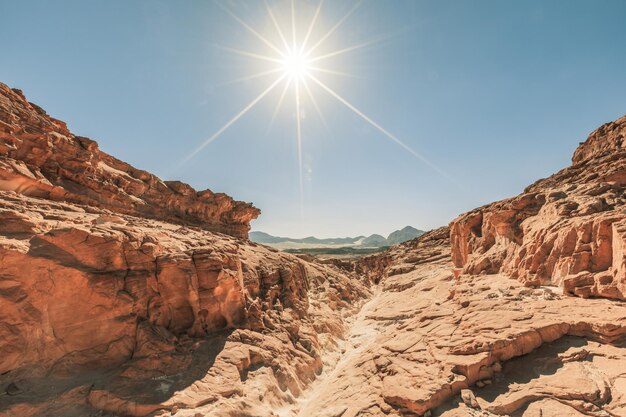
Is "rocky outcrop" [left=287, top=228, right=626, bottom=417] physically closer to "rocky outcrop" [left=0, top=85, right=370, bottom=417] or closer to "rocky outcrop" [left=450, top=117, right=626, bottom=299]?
"rocky outcrop" [left=450, top=117, right=626, bottom=299]

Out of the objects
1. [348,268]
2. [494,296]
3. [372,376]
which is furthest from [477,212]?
[348,268]

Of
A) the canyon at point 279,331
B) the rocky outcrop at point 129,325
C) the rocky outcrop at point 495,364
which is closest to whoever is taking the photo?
the rocky outcrop at point 495,364

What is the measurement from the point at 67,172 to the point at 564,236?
43.3m

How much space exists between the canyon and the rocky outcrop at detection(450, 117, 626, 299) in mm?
100

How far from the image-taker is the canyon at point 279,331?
10.3 meters

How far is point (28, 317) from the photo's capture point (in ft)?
37.1

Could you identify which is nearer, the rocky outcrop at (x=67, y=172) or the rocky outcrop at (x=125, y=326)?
the rocky outcrop at (x=125, y=326)

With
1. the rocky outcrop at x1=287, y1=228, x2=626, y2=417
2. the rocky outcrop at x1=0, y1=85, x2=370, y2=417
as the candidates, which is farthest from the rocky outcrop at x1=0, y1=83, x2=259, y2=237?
the rocky outcrop at x1=287, y1=228, x2=626, y2=417

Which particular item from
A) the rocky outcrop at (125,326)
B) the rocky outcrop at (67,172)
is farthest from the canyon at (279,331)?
the rocky outcrop at (67,172)

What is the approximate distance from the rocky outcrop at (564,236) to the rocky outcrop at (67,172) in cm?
3852

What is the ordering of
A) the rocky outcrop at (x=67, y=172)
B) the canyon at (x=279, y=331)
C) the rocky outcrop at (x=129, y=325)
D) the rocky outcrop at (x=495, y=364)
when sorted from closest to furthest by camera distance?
1. the rocky outcrop at (x=495, y=364)
2. the canyon at (x=279, y=331)
3. the rocky outcrop at (x=129, y=325)
4. the rocky outcrop at (x=67, y=172)

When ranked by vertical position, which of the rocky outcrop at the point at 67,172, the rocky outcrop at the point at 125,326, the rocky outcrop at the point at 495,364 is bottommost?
the rocky outcrop at the point at 495,364

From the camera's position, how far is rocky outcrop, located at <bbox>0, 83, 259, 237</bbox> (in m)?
23.5

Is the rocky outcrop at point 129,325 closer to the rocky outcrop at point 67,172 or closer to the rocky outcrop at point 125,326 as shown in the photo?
the rocky outcrop at point 125,326
